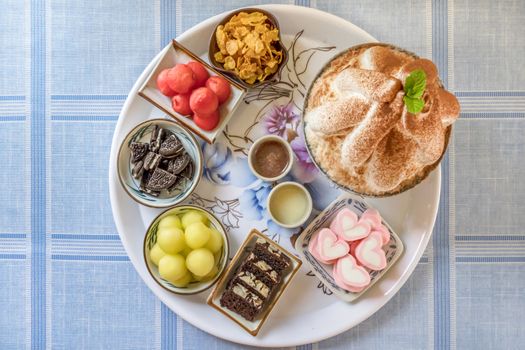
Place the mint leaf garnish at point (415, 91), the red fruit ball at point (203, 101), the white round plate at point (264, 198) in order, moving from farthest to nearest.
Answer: the white round plate at point (264, 198) → the red fruit ball at point (203, 101) → the mint leaf garnish at point (415, 91)

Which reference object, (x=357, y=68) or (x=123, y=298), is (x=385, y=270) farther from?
(x=123, y=298)

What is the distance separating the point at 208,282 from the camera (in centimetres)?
137

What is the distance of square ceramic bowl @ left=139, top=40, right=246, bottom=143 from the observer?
1353 mm

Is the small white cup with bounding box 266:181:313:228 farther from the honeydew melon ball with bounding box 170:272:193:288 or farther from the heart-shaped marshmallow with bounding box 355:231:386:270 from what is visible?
the honeydew melon ball with bounding box 170:272:193:288

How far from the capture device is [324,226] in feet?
4.65

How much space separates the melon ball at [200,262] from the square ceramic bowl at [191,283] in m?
0.06

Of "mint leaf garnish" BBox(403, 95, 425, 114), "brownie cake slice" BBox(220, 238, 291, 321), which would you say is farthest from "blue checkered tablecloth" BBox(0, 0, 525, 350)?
"mint leaf garnish" BBox(403, 95, 425, 114)

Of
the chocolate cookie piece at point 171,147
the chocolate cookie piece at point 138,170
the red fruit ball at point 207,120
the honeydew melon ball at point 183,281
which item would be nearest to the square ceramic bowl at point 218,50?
the red fruit ball at point 207,120

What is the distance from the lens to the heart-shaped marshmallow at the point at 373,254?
1.36 meters

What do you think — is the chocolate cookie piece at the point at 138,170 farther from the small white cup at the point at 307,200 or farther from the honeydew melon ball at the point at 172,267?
the small white cup at the point at 307,200

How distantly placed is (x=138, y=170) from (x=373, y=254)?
2.21 ft

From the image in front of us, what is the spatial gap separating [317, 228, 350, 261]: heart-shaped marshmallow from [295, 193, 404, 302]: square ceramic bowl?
40 mm

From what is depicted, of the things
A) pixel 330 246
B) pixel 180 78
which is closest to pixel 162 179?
pixel 180 78

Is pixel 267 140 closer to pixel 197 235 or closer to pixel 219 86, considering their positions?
pixel 219 86
